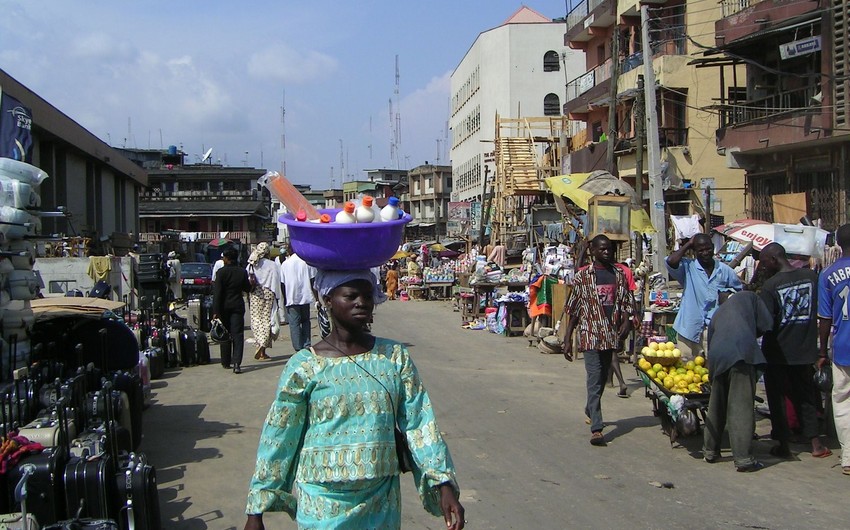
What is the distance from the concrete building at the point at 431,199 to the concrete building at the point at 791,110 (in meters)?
51.6

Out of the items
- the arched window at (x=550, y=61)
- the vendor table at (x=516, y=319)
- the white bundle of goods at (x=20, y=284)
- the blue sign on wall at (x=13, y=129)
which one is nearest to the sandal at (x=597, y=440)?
the white bundle of goods at (x=20, y=284)

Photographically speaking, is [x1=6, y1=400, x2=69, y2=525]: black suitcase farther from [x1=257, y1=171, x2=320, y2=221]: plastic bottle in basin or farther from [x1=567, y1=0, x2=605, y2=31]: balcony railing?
[x1=567, y1=0, x2=605, y2=31]: balcony railing

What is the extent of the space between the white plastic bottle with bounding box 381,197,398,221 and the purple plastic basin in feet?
0.27

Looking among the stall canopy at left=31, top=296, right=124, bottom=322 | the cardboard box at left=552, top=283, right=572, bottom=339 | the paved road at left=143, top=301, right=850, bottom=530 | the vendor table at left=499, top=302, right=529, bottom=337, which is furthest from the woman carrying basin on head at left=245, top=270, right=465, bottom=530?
the vendor table at left=499, top=302, right=529, bottom=337

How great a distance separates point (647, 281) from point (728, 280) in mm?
5826

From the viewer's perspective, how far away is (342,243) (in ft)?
10.8

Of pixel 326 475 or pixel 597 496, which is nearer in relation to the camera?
pixel 326 475

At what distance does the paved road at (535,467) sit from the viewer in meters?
5.62

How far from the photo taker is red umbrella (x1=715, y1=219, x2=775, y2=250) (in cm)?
951

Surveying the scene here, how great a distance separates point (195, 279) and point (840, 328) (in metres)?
27.6

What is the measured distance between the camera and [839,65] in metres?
15.8

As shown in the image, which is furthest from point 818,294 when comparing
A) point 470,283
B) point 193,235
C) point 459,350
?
point 193,235

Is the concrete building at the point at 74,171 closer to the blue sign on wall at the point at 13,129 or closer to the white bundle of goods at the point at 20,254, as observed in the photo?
the blue sign on wall at the point at 13,129

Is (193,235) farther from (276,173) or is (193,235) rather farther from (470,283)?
(276,173)
